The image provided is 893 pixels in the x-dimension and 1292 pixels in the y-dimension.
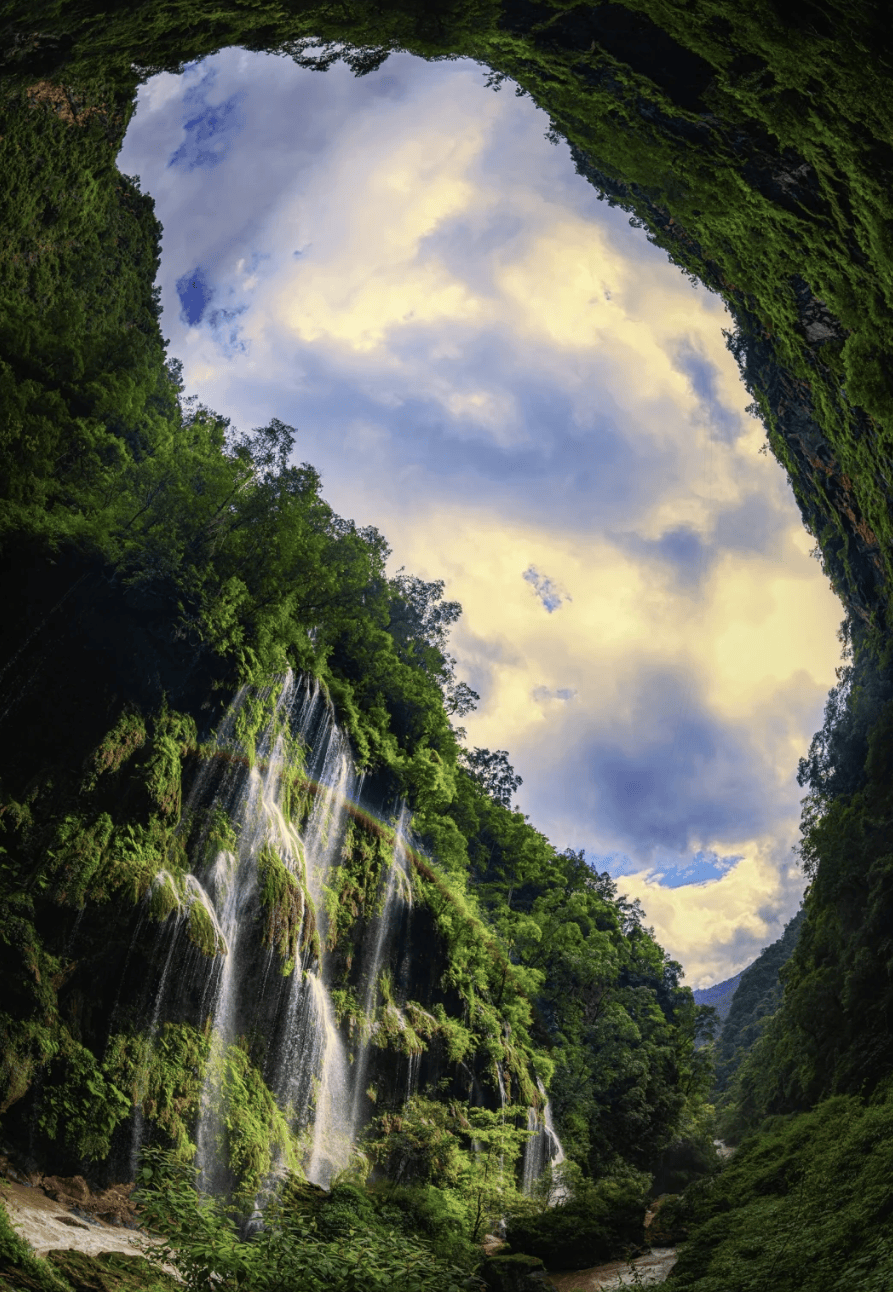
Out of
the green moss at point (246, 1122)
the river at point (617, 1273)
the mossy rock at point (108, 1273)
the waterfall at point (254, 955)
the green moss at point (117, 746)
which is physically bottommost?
the river at point (617, 1273)

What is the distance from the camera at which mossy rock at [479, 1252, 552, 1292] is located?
14.5 m

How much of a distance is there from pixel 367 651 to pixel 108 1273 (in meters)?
23.3

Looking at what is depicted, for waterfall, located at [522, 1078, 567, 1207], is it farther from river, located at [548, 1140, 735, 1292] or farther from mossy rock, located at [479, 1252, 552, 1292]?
mossy rock, located at [479, 1252, 552, 1292]

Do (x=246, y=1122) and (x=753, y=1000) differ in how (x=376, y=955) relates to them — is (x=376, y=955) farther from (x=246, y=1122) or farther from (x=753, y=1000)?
(x=753, y=1000)

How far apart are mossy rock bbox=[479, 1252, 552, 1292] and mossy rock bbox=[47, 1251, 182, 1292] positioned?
727 cm

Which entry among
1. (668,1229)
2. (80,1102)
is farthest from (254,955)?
(668,1229)

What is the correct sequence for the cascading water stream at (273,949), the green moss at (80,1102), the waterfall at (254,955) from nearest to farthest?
the green moss at (80,1102), the waterfall at (254,955), the cascading water stream at (273,949)

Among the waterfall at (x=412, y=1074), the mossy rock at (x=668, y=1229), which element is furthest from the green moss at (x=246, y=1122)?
the mossy rock at (x=668, y=1229)

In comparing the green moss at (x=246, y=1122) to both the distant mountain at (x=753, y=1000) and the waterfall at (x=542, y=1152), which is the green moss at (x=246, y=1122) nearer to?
the waterfall at (x=542, y=1152)

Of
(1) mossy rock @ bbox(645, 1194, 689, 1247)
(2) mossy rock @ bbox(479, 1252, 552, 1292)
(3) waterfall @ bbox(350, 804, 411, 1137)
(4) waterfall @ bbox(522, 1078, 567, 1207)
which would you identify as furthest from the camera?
(4) waterfall @ bbox(522, 1078, 567, 1207)

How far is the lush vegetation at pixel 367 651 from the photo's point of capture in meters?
10.6

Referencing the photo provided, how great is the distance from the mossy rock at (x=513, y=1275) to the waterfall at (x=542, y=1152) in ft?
28.8

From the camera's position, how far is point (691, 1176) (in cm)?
3133

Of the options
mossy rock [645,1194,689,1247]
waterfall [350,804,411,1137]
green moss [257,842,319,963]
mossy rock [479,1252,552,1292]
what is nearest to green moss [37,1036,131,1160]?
green moss [257,842,319,963]
